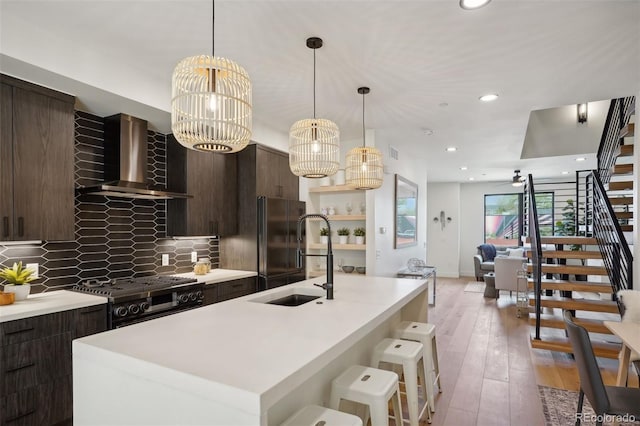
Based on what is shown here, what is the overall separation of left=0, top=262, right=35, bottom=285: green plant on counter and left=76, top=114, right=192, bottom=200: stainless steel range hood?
87 cm

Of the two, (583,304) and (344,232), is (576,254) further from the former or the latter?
(344,232)

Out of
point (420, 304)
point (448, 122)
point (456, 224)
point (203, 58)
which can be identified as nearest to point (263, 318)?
point (203, 58)

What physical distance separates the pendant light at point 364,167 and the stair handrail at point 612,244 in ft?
8.32

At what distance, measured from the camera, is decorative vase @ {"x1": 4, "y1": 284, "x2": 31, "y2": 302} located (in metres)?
2.56

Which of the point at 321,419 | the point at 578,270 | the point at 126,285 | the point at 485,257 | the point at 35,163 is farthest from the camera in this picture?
the point at 485,257

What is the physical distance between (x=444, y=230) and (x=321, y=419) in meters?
9.54

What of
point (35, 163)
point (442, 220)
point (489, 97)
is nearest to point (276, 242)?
point (35, 163)

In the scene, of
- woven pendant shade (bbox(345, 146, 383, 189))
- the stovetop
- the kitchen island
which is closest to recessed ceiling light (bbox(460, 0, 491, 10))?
woven pendant shade (bbox(345, 146, 383, 189))

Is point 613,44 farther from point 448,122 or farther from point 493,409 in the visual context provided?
point 493,409

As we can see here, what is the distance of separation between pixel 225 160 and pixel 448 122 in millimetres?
2798

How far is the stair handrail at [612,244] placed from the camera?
141 inches

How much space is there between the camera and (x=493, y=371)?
11.4ft

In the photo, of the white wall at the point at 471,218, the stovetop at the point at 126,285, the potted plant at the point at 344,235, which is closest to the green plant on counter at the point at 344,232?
the potted plant at the point at 344,235

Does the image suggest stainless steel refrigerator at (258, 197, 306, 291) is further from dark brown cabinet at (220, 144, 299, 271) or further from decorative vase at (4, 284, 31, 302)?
decorative vase at (4, 284, 31, 302)
